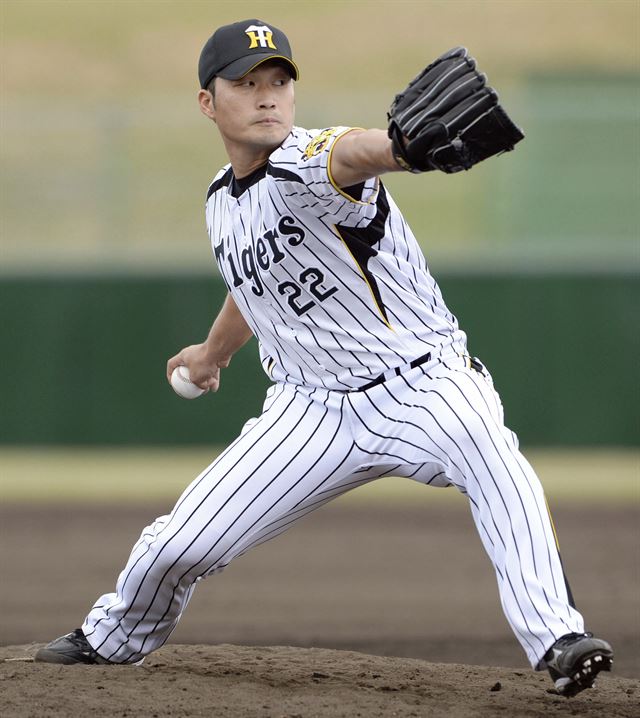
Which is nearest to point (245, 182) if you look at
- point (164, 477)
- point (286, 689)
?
point (286, 689)

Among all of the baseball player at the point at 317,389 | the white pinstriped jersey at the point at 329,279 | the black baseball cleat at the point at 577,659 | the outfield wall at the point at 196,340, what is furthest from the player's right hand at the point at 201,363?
the outfield wall at the point at 196,340

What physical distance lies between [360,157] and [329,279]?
57cm

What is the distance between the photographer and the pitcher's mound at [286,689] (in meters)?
3.54

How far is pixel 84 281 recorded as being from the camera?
34.9 ft

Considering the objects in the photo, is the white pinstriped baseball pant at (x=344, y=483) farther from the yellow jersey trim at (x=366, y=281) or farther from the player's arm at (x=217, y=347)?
the player's arm at (x=217, y=347)

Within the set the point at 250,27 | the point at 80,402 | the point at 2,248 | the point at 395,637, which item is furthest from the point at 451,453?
the point at 2,248

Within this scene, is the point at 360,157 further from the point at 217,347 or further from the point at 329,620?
the point at 329,620

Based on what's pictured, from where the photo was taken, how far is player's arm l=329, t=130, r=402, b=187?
321cm

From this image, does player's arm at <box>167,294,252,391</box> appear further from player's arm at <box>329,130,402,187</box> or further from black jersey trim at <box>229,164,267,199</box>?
player's arm at <box>329,130,402,187</box>

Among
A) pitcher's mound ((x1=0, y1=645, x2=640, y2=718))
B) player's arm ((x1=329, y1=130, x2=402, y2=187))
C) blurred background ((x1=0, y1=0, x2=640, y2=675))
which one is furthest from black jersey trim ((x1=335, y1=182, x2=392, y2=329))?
blurred background ((x1=0, y1=0, x2=640, y2=675))

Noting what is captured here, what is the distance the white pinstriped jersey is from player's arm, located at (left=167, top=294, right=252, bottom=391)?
435mm

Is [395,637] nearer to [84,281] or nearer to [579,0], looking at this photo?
[84,281]

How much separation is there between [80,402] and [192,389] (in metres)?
Result: 6.29

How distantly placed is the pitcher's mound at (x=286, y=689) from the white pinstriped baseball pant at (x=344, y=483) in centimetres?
26
